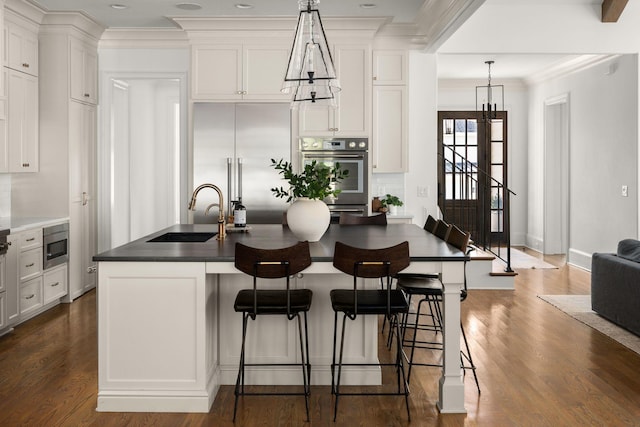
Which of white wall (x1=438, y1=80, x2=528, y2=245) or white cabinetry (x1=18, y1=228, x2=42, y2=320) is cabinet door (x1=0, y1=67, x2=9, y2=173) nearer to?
white cabinetry (x1=18, y1=228, x2=42, y2=320)

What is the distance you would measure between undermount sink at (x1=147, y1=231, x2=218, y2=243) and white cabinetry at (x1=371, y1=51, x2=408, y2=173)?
8.98 ft

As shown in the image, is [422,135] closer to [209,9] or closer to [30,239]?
[209,9]

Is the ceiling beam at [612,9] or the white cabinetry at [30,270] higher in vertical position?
the ceiling beam at [612,9]

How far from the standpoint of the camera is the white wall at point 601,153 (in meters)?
7.02

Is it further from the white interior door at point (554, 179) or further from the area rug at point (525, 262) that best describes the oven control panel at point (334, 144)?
the white interior door at point (554, 179)

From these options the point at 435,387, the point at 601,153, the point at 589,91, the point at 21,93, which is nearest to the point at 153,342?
the point at 435,387

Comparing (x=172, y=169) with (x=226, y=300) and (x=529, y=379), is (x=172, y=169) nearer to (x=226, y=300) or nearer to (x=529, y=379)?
(x=226, y=300)

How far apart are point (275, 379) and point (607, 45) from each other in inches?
209

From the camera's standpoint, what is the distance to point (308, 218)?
3766mm

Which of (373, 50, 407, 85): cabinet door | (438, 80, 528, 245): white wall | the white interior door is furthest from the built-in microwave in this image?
the white interior door

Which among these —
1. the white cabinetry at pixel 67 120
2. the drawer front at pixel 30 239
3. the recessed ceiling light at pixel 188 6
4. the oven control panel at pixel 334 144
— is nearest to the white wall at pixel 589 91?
the oven control panel at pixel 334 144

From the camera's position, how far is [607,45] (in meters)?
6.80

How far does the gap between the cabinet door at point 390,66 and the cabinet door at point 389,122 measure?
8 cm

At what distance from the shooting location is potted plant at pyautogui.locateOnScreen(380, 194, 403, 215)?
6664 millimetres
